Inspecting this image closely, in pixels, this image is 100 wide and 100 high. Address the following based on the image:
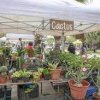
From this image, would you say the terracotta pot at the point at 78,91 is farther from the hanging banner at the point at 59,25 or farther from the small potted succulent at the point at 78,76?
the hanging banner at the point at 59,25

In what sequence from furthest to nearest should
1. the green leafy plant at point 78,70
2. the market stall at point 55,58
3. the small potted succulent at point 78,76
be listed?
the green leafy plant at point 78,70 → the small potted succulent at point 78,76 → the market stall at point 55,58

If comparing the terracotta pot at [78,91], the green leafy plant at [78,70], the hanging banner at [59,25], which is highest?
the hanging banner at [59,25]

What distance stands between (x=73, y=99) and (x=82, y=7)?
1.72 m

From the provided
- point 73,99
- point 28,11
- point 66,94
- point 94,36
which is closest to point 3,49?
point 66,94

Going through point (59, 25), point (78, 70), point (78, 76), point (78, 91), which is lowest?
point (78, 91)

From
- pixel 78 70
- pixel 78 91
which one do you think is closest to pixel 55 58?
pixel 78 70

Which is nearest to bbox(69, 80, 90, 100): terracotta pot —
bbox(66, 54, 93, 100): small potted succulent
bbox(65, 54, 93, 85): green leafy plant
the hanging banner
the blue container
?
bbox(66, 54, 93, 100): small potted succulent

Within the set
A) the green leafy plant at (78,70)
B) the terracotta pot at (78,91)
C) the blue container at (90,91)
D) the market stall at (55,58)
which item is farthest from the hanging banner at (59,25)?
the blue container at (90,91)

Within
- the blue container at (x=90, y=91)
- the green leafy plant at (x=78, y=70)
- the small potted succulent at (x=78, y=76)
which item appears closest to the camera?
the small potted succulent at (x=78, y=76)

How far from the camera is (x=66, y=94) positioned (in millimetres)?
4355

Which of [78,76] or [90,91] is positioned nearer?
[78,76]

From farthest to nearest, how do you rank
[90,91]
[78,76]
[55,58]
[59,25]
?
[55,58]
[90,91]
[78,76]
[59,25]

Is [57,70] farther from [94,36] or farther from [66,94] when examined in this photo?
[94,36]

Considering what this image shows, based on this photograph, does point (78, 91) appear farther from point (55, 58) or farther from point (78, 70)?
point (55, 58)
